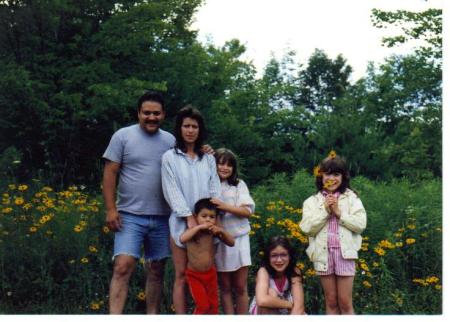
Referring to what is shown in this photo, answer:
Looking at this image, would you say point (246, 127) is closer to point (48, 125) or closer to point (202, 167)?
point (48, 125)

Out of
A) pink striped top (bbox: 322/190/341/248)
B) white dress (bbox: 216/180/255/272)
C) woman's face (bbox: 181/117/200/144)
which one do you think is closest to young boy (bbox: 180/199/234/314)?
white dress (bbox: 216/180/255/272)

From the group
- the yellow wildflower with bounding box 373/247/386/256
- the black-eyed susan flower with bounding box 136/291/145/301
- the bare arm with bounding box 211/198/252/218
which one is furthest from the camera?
the black-eyed susan flower with bounding box 136/291/145/301

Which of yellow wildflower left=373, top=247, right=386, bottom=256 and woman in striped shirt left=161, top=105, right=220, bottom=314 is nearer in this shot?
woman in striped shirt left=161, top=105, right=220, bottom=314

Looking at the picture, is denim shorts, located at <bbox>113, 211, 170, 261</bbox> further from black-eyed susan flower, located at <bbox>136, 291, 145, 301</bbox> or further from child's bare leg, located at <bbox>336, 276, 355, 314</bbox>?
child's bare leg, located at <bbox>336, 276, 355, 314</bbox>

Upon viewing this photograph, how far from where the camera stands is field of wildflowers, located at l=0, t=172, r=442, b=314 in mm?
5555

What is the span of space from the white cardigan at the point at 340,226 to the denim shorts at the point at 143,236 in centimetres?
91

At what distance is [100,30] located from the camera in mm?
12695

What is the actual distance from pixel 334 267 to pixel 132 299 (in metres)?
1.97

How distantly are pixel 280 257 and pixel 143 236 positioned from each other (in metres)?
0.90

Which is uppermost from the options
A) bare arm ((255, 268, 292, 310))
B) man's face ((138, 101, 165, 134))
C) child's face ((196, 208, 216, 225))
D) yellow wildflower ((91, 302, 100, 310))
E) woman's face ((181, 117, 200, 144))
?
man's face ((138, 101, 165, 134))

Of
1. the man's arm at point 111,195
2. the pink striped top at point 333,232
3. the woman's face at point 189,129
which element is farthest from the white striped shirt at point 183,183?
the pink striped top at point 333,232

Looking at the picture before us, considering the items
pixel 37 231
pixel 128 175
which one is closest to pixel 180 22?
pixel 37 231

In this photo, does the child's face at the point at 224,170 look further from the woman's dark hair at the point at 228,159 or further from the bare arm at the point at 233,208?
the bare arm at the point at 233,208

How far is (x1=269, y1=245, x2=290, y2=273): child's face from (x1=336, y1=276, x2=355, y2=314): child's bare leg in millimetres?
346
